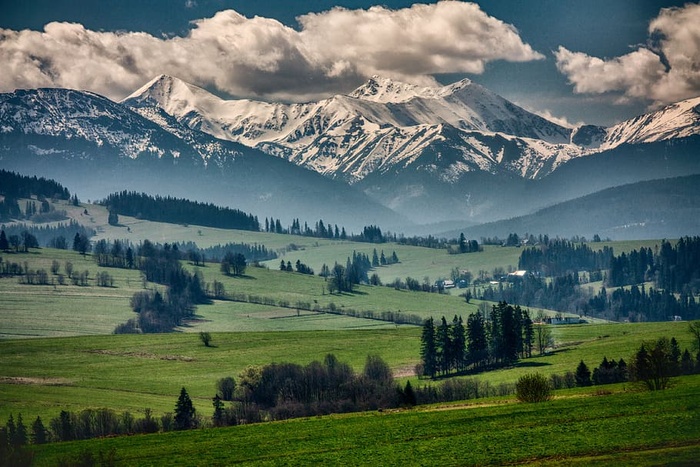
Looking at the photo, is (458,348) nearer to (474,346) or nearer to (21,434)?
(474,346)

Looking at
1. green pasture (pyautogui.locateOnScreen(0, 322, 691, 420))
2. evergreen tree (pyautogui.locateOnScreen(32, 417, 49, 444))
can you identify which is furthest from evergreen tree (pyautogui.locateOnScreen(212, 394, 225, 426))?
evergreen tree (pyautogui.locateOnScreen(32, 417, 49, 444))

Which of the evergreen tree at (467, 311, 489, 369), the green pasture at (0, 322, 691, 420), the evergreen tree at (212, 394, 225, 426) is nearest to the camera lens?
the evergreen tree at (212, 394, 225, 426)

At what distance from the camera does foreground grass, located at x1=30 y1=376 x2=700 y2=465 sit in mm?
57438

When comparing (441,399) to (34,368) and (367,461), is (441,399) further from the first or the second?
(34,368)

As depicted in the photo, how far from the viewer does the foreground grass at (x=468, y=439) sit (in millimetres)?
57438

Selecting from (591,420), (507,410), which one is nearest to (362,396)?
(507,410)

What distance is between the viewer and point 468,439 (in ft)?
211

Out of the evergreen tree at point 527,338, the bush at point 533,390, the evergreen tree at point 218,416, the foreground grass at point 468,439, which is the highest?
the evergreen tree at point 527,338

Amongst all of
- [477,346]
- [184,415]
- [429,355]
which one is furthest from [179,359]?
[184,415]

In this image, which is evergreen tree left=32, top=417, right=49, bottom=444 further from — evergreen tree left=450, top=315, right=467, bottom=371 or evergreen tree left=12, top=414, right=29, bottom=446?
evergreen tree left=450, top=315, right=467, bottom=371

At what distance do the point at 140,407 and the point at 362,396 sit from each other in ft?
101

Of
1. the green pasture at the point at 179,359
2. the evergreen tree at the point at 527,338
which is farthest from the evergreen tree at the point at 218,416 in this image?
the evergreen tree at the point at 527,338

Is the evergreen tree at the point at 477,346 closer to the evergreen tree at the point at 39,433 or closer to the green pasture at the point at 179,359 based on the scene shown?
the green pasture at the point at 179,359

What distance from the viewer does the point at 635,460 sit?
Result: 53.4 m
